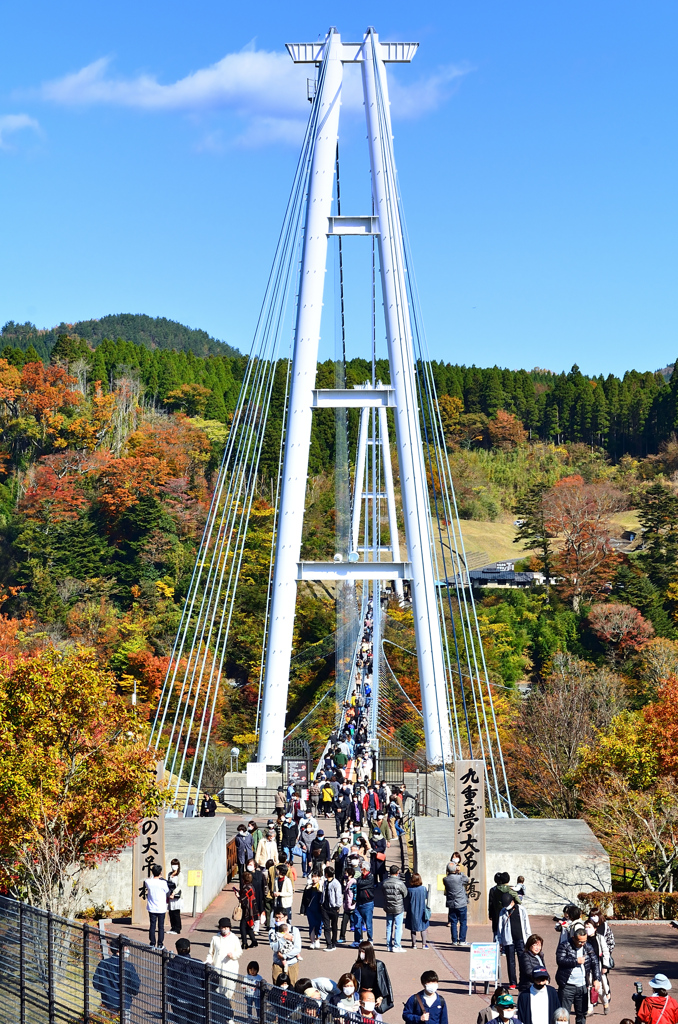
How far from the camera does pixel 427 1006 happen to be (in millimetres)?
8305

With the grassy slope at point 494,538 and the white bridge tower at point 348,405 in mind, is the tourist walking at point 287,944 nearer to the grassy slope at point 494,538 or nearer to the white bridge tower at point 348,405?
the white bridge tower at point 348,405

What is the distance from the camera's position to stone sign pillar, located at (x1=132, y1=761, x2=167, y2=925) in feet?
42.2

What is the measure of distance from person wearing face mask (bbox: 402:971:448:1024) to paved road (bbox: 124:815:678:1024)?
155 cm

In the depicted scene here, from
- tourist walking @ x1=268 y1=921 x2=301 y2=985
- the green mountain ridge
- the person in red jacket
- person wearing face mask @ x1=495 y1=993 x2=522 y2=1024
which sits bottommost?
tourist walking @ x1=268 y1=921 x2=301 y2=985

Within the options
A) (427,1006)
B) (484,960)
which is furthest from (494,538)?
(427,1006)

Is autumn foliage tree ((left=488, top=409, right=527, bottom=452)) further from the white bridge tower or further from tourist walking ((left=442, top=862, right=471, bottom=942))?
tourist walking ((left=442, top=862, right=471, bottom=942))

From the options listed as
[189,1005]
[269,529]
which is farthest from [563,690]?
[189,1005]

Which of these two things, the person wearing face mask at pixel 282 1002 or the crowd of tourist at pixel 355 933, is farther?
the crowd of tourist at pixel 355 933

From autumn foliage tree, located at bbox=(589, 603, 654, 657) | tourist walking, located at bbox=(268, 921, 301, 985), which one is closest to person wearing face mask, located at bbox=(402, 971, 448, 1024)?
tourist walking, located at bbox=(268, 921, 301, 985)

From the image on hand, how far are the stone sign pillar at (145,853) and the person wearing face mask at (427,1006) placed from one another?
16.6 feet

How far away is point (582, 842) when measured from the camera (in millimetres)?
13883

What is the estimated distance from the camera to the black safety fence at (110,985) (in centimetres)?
772

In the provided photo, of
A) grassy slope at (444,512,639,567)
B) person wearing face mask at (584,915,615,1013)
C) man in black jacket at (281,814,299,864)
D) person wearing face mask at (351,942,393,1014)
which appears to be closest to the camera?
person wearing face mask at (351,942,393,1014)

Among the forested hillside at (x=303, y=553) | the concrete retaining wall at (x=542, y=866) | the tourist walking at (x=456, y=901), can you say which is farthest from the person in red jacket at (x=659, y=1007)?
the forested hillside at (x=303, y=553)
